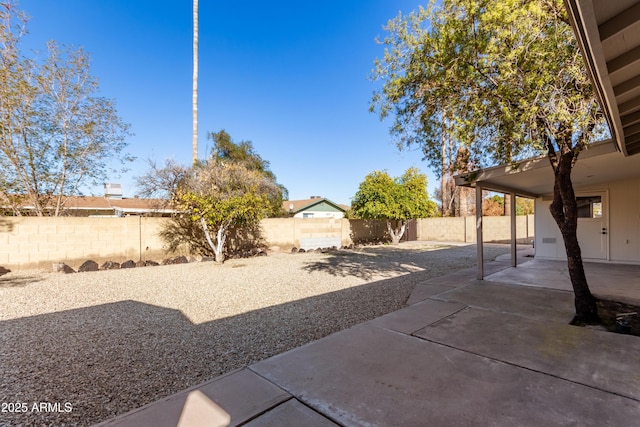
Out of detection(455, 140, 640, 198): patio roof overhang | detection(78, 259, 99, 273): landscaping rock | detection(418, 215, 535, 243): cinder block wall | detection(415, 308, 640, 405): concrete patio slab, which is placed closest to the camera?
detection(415, 308, 640, 405): concrete patio slab

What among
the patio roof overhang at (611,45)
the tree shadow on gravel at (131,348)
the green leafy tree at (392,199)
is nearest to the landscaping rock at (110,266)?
the tree shadow on gravel at (131,348)

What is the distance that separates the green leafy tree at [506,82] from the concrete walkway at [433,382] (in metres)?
1.51

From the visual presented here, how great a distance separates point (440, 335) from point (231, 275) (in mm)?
6314

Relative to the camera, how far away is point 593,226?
29.1ft

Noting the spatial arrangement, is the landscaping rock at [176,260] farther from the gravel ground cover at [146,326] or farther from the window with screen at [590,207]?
the window with screen at [590,207]

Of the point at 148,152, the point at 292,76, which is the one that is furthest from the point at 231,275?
the point at 292,76

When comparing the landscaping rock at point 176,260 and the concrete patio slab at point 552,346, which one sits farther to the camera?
the landscaping rock at point 176,260

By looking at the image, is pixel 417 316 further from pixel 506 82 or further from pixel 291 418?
pixel 506 82

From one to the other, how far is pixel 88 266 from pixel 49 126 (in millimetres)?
4795

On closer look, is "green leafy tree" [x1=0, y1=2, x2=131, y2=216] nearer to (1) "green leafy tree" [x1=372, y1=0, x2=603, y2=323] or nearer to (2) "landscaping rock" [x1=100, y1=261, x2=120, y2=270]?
(2) "landscaping rock" [x1=100, y1=261, x2=120, y2=270]

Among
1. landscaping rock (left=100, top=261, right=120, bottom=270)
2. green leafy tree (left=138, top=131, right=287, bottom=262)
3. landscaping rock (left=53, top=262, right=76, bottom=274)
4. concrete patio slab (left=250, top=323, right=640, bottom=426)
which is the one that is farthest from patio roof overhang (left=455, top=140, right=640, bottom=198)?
landscaping rock (left=53, top=262, right=76, bottom=274)

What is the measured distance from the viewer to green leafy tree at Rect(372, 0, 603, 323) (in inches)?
160

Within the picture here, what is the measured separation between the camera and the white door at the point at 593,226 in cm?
864

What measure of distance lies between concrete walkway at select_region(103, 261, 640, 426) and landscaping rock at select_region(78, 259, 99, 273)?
30.0 ft
